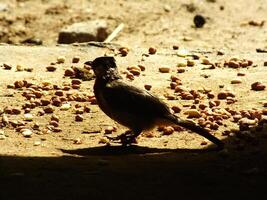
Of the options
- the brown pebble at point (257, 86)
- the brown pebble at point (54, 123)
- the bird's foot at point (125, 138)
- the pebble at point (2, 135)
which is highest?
the brown pebble at point (257, 86)

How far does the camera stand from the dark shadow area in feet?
17.1

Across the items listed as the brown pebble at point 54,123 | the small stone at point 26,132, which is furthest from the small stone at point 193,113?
the small stone at point 26,132

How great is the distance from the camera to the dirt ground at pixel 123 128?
541 cm

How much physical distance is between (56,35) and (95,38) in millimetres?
845

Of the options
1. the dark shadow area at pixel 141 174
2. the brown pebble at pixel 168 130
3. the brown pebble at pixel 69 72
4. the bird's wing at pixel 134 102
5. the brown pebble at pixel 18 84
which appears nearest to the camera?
the dark shadow area at pixel 141 174

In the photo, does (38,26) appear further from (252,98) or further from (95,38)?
(252,98)

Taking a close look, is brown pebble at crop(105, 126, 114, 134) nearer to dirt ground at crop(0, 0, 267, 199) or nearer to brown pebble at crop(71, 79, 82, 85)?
dirt ground at crop(0, 0, 267, 199)

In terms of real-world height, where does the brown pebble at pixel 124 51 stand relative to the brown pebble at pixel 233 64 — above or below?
below

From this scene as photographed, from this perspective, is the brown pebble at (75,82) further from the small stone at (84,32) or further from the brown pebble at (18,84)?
the small stone at (84,32)

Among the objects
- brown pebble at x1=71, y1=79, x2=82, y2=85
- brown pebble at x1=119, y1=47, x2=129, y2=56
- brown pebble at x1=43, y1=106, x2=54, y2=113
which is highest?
brown pebble at x1=119, y1=47, x2=129, y2=56

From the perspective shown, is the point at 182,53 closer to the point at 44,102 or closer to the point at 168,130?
the point at 44,102

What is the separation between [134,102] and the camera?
676 centimetres

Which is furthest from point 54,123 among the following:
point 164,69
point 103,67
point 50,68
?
point 164,69

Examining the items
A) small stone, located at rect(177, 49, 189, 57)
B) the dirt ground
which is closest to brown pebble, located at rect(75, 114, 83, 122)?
the dirt ground
